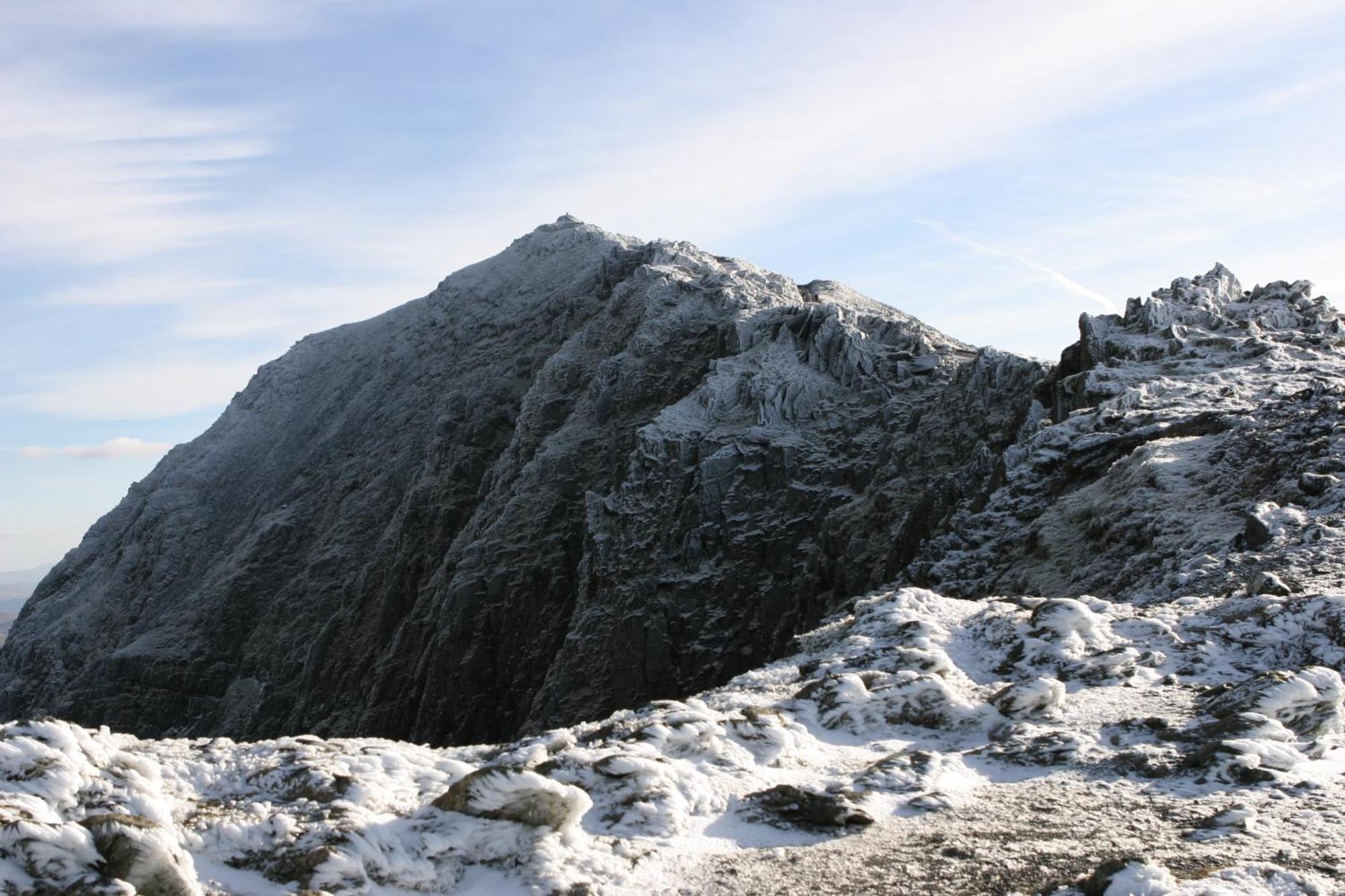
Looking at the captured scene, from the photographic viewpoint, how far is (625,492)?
69.6 meters

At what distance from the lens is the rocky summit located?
400 inches

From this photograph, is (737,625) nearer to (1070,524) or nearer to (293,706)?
(1070,524)

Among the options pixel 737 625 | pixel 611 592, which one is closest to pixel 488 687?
pixel 611 592

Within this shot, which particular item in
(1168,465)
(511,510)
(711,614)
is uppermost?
(511,510)

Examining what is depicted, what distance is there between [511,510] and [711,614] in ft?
70.5

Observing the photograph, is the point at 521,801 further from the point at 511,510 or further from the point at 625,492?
the point at 511,510

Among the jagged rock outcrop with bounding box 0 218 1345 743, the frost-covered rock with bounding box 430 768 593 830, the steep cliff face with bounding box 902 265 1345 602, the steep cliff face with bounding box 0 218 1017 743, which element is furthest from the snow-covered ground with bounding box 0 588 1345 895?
the steep cliff face with bounding box 0 218 1017 743

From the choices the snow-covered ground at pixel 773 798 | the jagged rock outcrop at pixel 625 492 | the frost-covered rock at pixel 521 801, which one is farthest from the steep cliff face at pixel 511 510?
the frost-covered rock at pixel 521 801

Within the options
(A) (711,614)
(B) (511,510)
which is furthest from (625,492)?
(B) (511,510)

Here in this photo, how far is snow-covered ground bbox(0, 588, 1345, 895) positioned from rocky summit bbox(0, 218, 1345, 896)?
50mm

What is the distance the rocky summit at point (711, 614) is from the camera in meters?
10.2

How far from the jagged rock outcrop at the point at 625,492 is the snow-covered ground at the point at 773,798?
9.24m

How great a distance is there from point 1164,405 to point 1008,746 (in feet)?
88.3

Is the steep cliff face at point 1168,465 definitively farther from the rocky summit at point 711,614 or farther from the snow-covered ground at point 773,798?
the snow-covered ground at point 773,798
